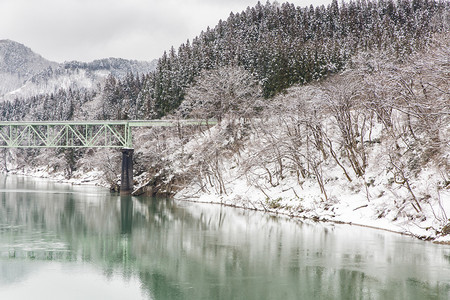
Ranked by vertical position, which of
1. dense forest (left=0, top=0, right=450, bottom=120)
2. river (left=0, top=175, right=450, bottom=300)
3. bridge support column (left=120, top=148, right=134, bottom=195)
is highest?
dense forest (left=0, top=0, right=450, bottom=120)

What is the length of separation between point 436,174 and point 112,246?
1975 centimetres

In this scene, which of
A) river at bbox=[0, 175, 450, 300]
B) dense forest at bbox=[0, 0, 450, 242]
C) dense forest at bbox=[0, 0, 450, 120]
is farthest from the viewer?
dense forest at bbox=[0, 0, 450, 120]

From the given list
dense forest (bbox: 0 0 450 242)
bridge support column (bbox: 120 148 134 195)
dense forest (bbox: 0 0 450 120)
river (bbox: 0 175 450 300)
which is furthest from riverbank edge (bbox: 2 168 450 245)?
dense forest (bbox: 0 0 450 120)

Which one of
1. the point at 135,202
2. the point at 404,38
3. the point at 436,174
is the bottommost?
the point at 135,202

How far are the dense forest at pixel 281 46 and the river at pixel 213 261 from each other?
4092cm

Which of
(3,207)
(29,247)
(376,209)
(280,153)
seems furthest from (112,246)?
(3,207)

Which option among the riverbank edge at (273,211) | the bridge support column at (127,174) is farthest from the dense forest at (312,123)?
the bridge support column at (127,174)

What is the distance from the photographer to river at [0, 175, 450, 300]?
1536cm

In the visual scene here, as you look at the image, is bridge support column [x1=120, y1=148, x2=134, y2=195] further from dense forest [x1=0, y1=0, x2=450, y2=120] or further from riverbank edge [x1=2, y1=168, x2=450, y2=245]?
dense forest [x1=0, y1=0, x2=450, y2=120]

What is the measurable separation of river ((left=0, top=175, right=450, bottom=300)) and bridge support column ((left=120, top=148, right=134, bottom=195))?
24.8 meters

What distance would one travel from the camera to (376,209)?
2894 centimetres

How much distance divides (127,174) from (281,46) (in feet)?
124

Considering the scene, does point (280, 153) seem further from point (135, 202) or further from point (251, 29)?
point (251, 29)

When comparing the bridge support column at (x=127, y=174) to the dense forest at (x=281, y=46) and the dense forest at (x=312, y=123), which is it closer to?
the dense forest at (x=312, y=123)
